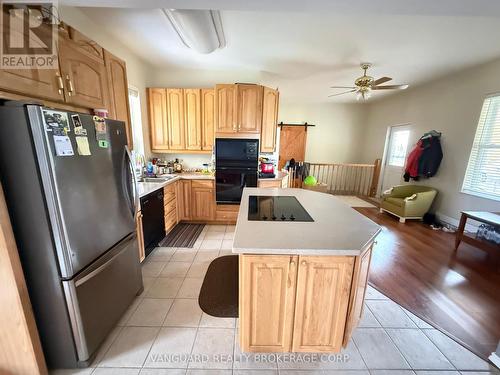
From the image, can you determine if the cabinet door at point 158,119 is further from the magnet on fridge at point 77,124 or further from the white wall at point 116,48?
the magnet on fridge at point 77,124

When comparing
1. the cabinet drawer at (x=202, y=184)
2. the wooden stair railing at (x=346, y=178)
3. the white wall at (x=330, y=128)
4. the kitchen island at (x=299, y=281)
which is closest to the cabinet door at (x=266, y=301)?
the kitchen island at (x=299, y=281)

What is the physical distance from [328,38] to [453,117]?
121 inches

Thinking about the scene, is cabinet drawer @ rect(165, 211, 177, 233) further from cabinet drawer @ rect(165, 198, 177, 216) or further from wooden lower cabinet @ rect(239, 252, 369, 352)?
wooden lower cabinet @ rect(239, 252, 369, 352)

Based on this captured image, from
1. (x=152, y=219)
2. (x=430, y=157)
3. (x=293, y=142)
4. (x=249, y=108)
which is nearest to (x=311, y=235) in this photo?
(x=152, y=219)

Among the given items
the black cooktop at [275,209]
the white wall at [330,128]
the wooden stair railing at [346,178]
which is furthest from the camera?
the white wall at [330,128]

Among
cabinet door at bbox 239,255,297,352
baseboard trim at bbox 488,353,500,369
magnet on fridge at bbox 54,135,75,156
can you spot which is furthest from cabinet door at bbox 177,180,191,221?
baseboard trim at bbox 488,353,500,369

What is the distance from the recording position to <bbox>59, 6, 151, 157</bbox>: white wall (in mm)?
1954

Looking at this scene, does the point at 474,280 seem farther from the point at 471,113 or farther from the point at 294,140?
the point at 294,140

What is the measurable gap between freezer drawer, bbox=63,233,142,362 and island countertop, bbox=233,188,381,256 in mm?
962

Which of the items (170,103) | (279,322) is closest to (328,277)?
(279,322)

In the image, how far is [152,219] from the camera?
2512 millimetres

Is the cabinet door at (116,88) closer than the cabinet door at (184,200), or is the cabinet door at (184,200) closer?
the cabinet door at (116,88)

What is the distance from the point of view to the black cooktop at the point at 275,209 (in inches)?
60.8

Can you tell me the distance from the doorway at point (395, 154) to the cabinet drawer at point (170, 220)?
524 cm
